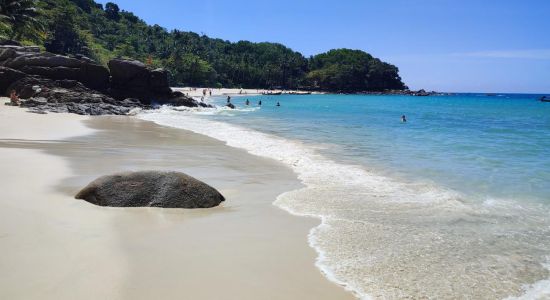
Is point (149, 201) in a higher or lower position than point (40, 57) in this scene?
lower

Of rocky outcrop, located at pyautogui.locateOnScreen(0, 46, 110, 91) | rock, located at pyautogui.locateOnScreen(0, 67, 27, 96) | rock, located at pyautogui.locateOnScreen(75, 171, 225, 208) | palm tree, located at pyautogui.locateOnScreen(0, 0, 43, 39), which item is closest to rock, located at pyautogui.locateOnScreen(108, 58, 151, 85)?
rocky outcrop, located at pyautogui.locateOnScreen(0, 46, 110, 91)

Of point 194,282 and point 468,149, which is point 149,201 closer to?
point 194,282

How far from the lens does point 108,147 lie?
46.5 ft

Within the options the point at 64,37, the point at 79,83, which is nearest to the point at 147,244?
the point at 79,83

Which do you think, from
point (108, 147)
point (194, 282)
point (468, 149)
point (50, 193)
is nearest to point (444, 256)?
point (194, 282)

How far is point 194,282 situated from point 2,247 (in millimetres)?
2390

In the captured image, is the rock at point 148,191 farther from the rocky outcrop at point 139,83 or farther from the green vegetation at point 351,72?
the green vegetation at point 351,72

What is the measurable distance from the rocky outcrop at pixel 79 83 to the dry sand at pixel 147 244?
1951 centimetres

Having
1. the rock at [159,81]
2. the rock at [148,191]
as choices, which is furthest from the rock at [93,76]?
the rock at [148,191]

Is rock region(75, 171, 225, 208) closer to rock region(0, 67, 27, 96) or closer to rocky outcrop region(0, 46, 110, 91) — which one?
rocky outcrop region(0, 46, 110, 91)

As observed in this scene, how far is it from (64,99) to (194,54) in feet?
314

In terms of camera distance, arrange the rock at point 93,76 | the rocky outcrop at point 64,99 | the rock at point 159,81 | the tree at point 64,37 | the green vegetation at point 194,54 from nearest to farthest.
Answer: the rocky outcrop at point 64,99 < the rock at point 93,76 < the rock at point 159,81 < the tree at point 64,37 < the green vegetation at point 194,54

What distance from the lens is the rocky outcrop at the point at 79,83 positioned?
2942 centimetres

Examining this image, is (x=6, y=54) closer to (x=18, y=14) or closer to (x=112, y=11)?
(x=18, y=14)
